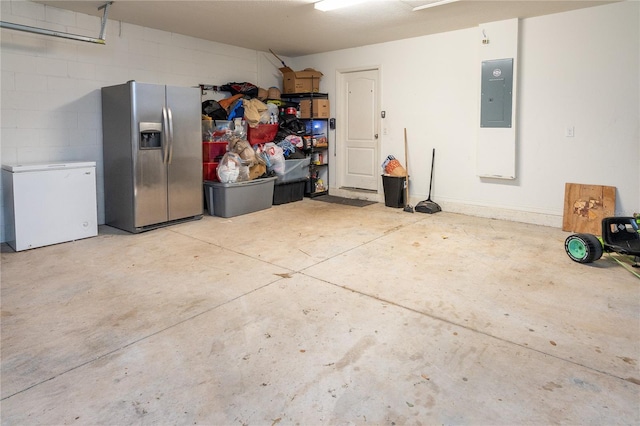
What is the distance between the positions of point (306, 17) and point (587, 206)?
4.22 meters

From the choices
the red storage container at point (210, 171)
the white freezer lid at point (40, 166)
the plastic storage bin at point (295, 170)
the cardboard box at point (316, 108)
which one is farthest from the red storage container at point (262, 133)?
the white freezer lid at point (40, 166)

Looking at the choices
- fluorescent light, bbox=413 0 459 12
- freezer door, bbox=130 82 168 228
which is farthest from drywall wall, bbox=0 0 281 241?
fluorescent light, bbox=413 0 459 12

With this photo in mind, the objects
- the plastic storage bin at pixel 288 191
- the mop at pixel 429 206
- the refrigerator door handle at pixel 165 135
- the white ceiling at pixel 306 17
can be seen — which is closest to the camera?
the white ceiling at pixel 306 17

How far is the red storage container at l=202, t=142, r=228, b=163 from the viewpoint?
5.97 meters

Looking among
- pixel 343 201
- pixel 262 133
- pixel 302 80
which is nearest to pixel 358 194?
pixel 343 201

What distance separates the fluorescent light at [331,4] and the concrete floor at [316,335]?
8.92ft

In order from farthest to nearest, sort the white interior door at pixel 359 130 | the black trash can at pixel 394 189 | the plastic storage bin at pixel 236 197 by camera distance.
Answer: the white interior door at pixel 359 130 < the black trash can at pixel 394 189 < the plastic storage bin at pixel 236 197

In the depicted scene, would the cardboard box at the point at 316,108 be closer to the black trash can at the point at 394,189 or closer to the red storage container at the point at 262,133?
the red storage container at the point at 262,133

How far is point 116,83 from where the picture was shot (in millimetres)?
5398

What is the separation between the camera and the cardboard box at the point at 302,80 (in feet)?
23.8

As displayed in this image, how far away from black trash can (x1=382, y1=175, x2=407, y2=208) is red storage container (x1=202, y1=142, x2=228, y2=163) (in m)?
2.61

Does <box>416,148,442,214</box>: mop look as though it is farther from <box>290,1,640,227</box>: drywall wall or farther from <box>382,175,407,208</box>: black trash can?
<box>382,175,407,208</box>: black trash can

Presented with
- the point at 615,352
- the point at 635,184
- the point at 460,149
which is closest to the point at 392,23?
the point at 460,149

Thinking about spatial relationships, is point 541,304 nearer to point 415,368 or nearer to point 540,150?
point 415,368
